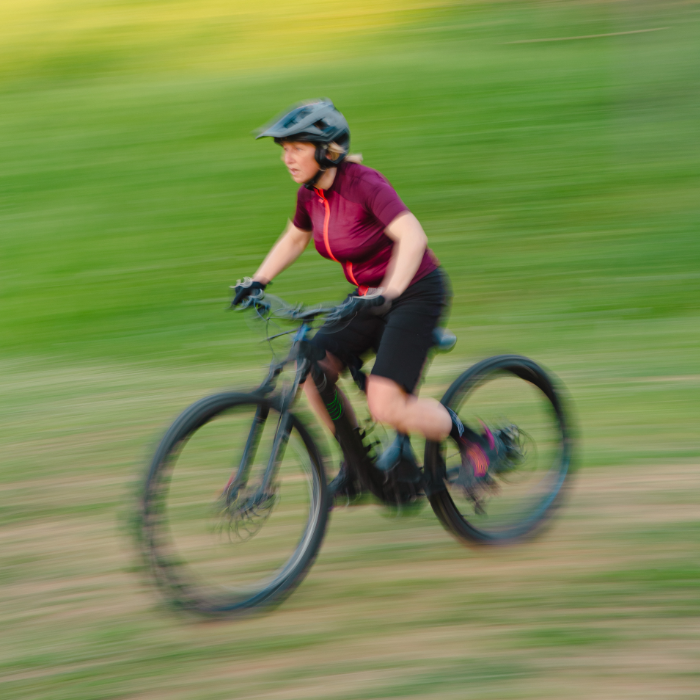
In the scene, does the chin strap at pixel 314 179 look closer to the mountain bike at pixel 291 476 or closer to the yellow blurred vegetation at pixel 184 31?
the mountain bike at pixel 291 476

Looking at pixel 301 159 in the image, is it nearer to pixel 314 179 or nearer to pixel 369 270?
pixel 314 179

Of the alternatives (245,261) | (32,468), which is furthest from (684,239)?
(32,468)

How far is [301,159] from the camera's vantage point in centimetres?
409

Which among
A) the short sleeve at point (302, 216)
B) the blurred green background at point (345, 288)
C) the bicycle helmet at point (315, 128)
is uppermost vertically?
the bicycle helmet at point (315, 128)

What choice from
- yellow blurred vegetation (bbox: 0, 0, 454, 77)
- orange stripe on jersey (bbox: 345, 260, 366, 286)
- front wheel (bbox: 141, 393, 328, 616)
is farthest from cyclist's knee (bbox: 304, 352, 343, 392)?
yellow blurred vegetation (bbox: 0, 0, 454, 77)

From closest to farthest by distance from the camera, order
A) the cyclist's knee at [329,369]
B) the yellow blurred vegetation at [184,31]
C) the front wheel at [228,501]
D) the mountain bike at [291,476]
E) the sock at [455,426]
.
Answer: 1. the front wheel at [228,501]
2. the mountain bike at [291,476]
3. the cyclist's knee at [329,369]
4. the sock at [455,426]
5. the yellow blurred vegetation at [184,31]

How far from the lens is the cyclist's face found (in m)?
4.08

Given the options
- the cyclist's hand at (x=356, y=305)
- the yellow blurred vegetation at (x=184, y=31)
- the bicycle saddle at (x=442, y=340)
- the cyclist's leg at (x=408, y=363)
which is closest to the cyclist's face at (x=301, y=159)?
the cyclist's hand at (x=356, y=305)

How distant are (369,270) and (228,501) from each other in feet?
4.06

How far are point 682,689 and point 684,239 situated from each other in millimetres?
8566

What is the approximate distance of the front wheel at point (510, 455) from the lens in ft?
15.2

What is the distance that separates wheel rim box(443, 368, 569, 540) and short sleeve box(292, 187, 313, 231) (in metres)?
1.12

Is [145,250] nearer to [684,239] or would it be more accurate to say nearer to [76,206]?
[76,206]

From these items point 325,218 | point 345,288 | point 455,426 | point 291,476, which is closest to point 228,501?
point 291,476
